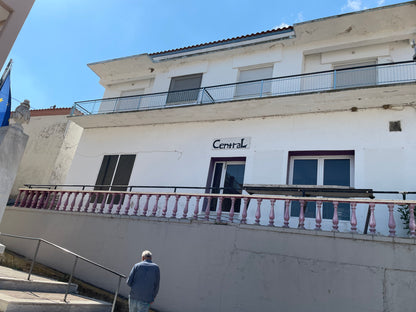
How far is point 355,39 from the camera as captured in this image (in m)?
10.3

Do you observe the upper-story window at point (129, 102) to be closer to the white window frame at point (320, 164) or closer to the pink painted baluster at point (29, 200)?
the pink painted baluster at point (29, 200)

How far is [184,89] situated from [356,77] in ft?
21.3

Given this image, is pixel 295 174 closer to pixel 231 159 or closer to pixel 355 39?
pixel 231 159

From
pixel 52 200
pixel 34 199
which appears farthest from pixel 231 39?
pixel 34 199

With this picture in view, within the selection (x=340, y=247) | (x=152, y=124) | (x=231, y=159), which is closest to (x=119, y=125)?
(x=152, y=124)

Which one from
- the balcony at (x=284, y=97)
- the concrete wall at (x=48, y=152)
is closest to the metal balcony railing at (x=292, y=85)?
the balcony at (x=284, y=97)

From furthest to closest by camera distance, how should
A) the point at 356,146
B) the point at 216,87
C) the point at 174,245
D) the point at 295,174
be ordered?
the point at 216,87
the point at 295,174
the point at 356,146
the point at 174,245

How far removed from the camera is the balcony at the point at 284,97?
886 cm

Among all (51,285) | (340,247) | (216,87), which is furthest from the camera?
(216,87)

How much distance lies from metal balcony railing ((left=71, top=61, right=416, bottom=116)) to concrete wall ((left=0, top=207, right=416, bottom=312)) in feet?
15.9

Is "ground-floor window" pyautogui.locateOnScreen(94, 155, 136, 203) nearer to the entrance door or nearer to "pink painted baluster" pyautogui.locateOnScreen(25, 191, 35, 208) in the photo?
"pink painted baluster" pyautogui.locateOnScreen(25, 191, 35, 208)

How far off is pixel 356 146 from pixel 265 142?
2.63 meters

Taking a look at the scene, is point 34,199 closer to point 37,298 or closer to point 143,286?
point 37,298

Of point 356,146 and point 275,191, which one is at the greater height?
point 356,146
